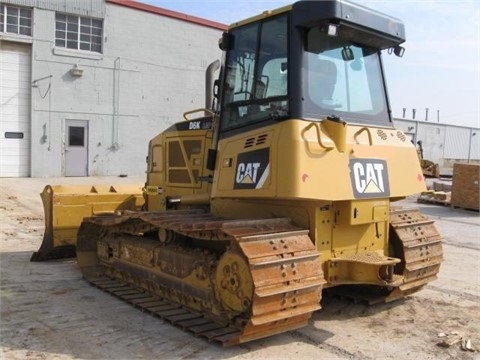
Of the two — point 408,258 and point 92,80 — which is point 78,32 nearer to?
point 92,80

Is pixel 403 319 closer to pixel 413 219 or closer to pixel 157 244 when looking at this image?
pixel 413 219

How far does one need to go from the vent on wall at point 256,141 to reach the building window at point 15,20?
1794cm

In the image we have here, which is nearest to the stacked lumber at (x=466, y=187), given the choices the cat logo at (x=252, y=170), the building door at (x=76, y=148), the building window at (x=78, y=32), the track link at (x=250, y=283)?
the track link at (x=250, y=283)

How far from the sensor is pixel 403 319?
5.62m

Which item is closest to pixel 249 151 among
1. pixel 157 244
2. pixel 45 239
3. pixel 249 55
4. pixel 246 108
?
pixel 246 108

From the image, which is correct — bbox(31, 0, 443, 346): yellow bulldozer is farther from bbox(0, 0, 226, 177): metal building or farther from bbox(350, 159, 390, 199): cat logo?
bbox(0, 0, 226, 177): metal building

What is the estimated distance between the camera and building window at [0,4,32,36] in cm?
1984

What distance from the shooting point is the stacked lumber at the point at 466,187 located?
604 inches

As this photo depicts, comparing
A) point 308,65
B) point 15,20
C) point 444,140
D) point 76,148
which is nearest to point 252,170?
point 308,65

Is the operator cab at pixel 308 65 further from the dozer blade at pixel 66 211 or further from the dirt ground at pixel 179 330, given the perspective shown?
the dozer blade at pixel 66 211

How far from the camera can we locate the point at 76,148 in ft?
71.2

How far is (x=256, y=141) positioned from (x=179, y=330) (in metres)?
1.93

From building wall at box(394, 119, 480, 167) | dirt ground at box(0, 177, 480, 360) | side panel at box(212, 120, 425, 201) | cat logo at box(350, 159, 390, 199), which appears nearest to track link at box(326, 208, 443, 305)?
dirt ground at box(0, 177, 480, 360)

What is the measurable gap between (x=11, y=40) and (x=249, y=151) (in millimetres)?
17904
